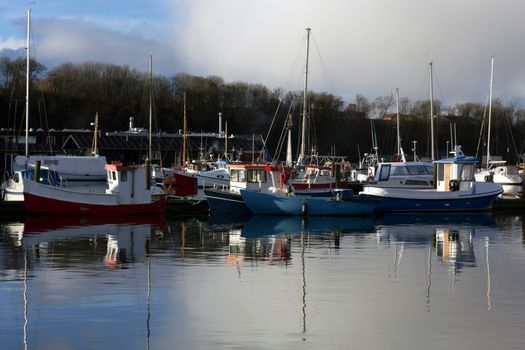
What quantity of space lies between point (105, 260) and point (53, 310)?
825 centimetres

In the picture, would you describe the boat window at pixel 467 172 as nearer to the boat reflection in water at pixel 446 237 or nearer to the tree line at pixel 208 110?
the boat reflection in water at pixel 446 237

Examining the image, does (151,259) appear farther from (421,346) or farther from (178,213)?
(178,213)

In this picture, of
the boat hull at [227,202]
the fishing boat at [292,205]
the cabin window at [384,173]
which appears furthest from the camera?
the cabin window at [384,173]

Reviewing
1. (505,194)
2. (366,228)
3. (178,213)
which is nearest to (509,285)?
(366,228)

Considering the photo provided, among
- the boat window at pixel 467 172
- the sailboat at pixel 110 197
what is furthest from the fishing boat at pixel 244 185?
the boat window at pixel 467 172

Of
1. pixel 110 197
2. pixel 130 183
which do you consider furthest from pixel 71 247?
pixel 130 183

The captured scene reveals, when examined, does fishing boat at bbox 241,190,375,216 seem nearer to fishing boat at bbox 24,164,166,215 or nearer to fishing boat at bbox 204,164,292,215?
fishing boat at bbox 204,164,292,215

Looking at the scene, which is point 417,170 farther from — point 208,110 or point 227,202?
point 208,110

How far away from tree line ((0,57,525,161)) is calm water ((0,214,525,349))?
85102 millimetres

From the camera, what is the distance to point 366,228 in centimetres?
3878

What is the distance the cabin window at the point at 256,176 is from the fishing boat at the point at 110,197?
498 cm

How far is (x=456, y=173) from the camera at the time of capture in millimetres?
49219

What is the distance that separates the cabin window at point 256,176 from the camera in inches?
1813

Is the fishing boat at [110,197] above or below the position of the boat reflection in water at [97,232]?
above
